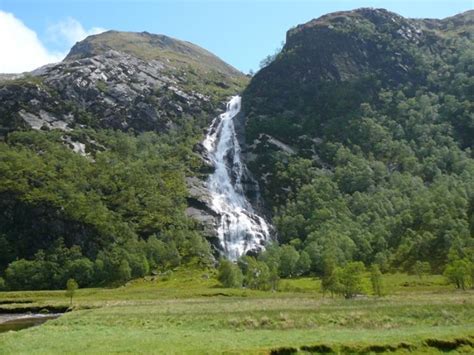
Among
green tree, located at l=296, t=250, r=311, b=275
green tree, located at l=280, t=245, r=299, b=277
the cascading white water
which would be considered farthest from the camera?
the cascading white water

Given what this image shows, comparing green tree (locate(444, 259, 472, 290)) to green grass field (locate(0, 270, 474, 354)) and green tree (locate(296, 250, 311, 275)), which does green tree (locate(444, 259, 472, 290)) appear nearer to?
green grass field (locate(0, 270, 474, 354))

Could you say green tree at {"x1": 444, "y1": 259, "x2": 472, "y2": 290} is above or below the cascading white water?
below

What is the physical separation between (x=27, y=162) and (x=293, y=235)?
98235mm

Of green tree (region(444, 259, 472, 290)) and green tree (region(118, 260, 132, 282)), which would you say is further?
green tree (region(118, 260, 132, 282))

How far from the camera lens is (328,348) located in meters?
31.5

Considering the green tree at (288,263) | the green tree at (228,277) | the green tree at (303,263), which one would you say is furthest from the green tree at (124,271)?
the green tree at (303,263)

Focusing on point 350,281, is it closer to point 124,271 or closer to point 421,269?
point 421,269

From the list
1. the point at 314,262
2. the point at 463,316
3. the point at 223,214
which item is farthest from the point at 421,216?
the point at 463,316

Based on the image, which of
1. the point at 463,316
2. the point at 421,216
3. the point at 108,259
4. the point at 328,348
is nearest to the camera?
the point at 328,348

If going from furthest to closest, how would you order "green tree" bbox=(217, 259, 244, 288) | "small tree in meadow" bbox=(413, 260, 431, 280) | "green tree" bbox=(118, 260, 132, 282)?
1. "green tree" bbox=(118, 260, 132, 282)
2. "green tree" bbox=(217, 259, 244, 288)
3. "small tree in meadow" bbox=(413, 260, 431, 280)

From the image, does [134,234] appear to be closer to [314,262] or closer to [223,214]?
[223,214]

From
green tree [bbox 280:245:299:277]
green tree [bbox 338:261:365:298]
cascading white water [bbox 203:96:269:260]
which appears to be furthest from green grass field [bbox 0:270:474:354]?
cascading white water [bbox 203:96:269:260]

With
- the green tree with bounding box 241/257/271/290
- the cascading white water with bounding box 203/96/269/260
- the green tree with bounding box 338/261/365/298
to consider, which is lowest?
the green tree with bounding box 241/257/271/290

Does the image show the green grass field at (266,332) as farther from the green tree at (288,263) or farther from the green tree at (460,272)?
the green tree at (288,263)
